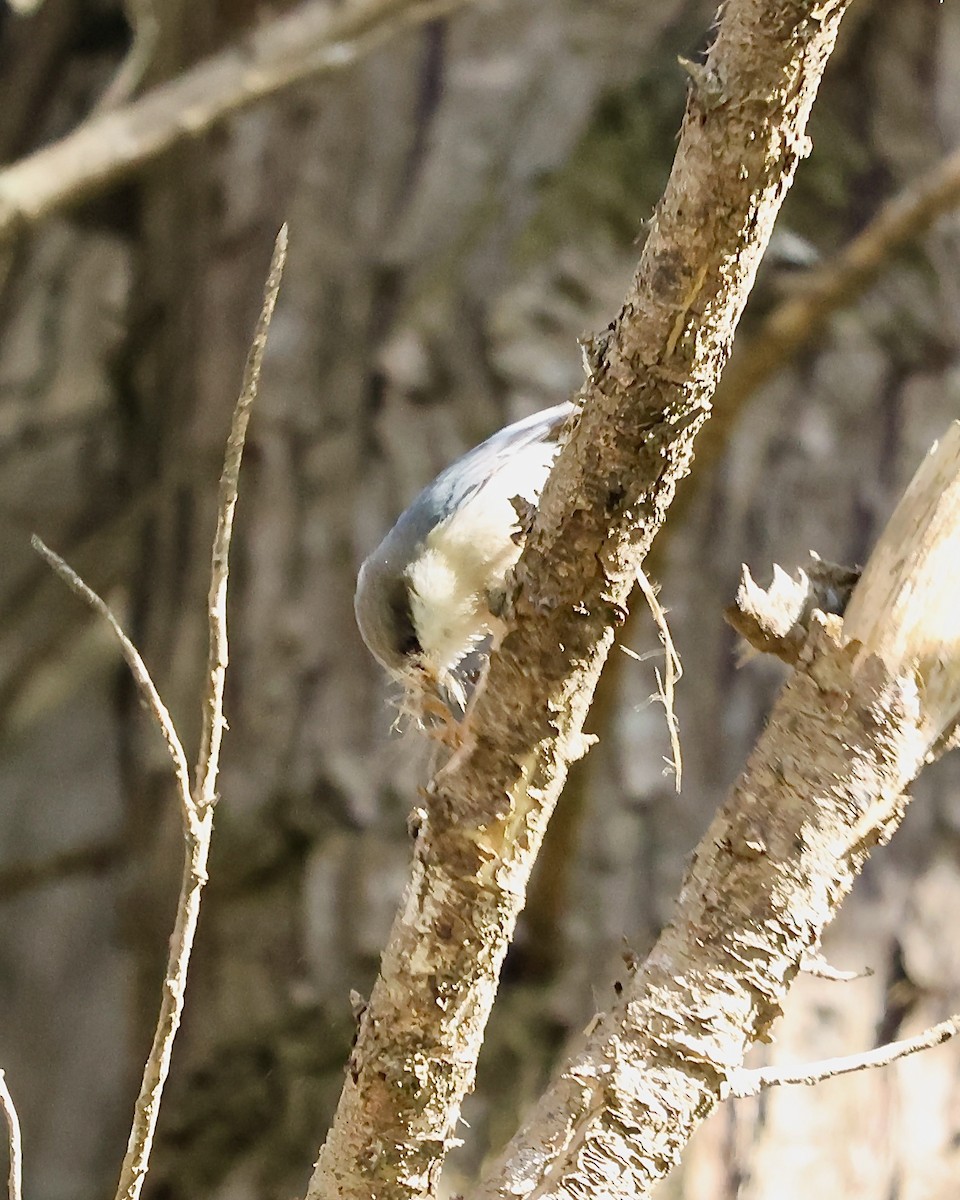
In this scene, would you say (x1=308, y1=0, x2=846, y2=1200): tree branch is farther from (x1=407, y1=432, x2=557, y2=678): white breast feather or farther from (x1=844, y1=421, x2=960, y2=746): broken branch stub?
(x1=407, y1=432, x2=557, y2=678): white breast feather

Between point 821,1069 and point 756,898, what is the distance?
9cm

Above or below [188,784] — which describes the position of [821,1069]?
below

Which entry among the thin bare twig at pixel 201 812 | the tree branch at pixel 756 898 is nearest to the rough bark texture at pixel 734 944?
the tree branch at pixel 756 898

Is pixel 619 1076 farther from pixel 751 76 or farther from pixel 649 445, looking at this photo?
pixel 751 76

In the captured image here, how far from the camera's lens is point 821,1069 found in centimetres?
64

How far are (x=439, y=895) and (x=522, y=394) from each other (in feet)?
3.18

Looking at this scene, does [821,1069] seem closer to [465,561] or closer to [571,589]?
[571,589]

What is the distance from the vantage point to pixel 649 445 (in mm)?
577

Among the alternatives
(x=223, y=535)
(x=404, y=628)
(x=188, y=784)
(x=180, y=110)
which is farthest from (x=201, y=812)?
(x=180, y=110)

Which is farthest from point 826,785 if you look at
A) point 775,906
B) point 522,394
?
point 522,394

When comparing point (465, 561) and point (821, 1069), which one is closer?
point (821, 1069)

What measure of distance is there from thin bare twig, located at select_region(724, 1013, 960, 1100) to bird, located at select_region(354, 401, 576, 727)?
0.49 metres

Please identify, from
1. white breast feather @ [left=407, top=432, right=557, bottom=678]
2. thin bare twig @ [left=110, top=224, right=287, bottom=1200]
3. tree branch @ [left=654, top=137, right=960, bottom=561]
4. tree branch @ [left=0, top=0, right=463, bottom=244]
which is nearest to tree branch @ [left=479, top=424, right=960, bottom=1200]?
thin bare twig @ [left=110, top=224, right=287, bottom=1200]

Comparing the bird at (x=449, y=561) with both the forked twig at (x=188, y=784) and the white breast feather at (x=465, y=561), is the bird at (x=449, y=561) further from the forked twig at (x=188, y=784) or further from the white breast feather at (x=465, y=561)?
the forked twig at (x=188, y=784)
